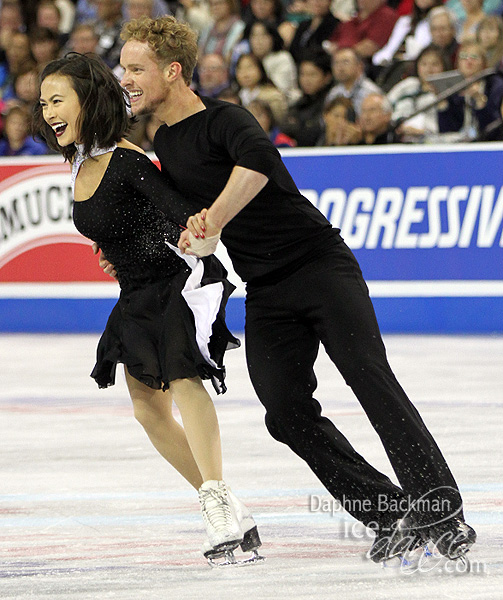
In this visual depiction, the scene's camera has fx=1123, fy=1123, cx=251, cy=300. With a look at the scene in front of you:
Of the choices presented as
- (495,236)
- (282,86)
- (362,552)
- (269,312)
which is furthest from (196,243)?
(282,86)

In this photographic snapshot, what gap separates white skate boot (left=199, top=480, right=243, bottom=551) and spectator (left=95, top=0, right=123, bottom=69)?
339 inches

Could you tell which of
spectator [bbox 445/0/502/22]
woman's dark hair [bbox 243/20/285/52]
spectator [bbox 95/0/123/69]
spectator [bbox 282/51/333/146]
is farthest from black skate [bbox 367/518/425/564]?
spectator [bbox 95/0/123/69]

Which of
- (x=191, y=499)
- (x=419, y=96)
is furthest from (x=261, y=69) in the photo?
(x=191, y=499)

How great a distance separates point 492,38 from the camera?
27.9 feet

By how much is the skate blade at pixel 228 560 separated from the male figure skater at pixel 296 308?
30 cm

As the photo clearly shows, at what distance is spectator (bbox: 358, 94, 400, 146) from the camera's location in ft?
27.3

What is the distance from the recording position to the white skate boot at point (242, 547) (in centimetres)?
312

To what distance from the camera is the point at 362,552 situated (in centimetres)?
325

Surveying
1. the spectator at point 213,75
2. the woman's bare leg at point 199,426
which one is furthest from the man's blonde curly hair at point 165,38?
the spectator at point 213,75

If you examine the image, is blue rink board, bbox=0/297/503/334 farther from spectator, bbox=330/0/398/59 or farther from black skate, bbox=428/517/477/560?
black skate, bbox=428/517/477/560

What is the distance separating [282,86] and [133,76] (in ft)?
23.1

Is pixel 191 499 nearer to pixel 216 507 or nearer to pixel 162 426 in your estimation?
pixel 162 426

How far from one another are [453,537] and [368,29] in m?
7.72

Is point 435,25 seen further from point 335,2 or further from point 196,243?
point 196,243
